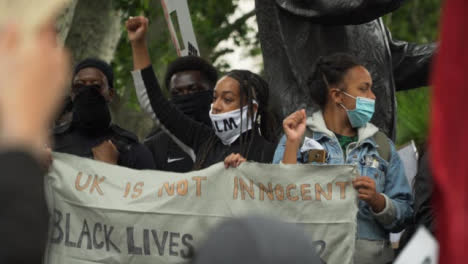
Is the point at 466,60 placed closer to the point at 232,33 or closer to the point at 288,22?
the point at 288,22

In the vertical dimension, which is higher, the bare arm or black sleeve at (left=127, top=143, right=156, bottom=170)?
the bare arm

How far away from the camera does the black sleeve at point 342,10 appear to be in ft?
17.2

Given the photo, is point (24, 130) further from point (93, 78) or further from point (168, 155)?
point (168, 155)

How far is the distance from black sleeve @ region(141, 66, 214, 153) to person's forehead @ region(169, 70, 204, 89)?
0.87 meters

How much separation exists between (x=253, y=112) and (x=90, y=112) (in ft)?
3.35

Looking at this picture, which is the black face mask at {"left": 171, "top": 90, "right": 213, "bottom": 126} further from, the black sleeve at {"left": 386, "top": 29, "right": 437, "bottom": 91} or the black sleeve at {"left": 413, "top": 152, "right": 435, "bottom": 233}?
the black sleeve at {"left": 413, "top": 152, "right": 435, "bottom": 233}

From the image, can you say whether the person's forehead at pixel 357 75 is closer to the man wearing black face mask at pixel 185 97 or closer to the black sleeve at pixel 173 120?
the black sleeve at pixel 173 120

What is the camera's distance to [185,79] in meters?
6.50

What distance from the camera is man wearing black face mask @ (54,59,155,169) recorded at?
18.9ft

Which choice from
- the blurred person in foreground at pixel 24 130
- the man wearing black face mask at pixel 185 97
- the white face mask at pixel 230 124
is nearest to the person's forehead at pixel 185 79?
the man wearing black face mask at pixel 185 97

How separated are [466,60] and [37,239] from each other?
1.02 metres

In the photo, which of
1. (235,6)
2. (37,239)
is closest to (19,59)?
(37,239)

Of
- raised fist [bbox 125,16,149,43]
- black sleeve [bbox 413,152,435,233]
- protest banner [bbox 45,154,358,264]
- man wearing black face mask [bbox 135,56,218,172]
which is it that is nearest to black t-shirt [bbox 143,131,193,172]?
man wearing black face mask [bbox 135,56,218,172]

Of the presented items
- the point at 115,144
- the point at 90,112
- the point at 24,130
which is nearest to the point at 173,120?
the point at 115,144
